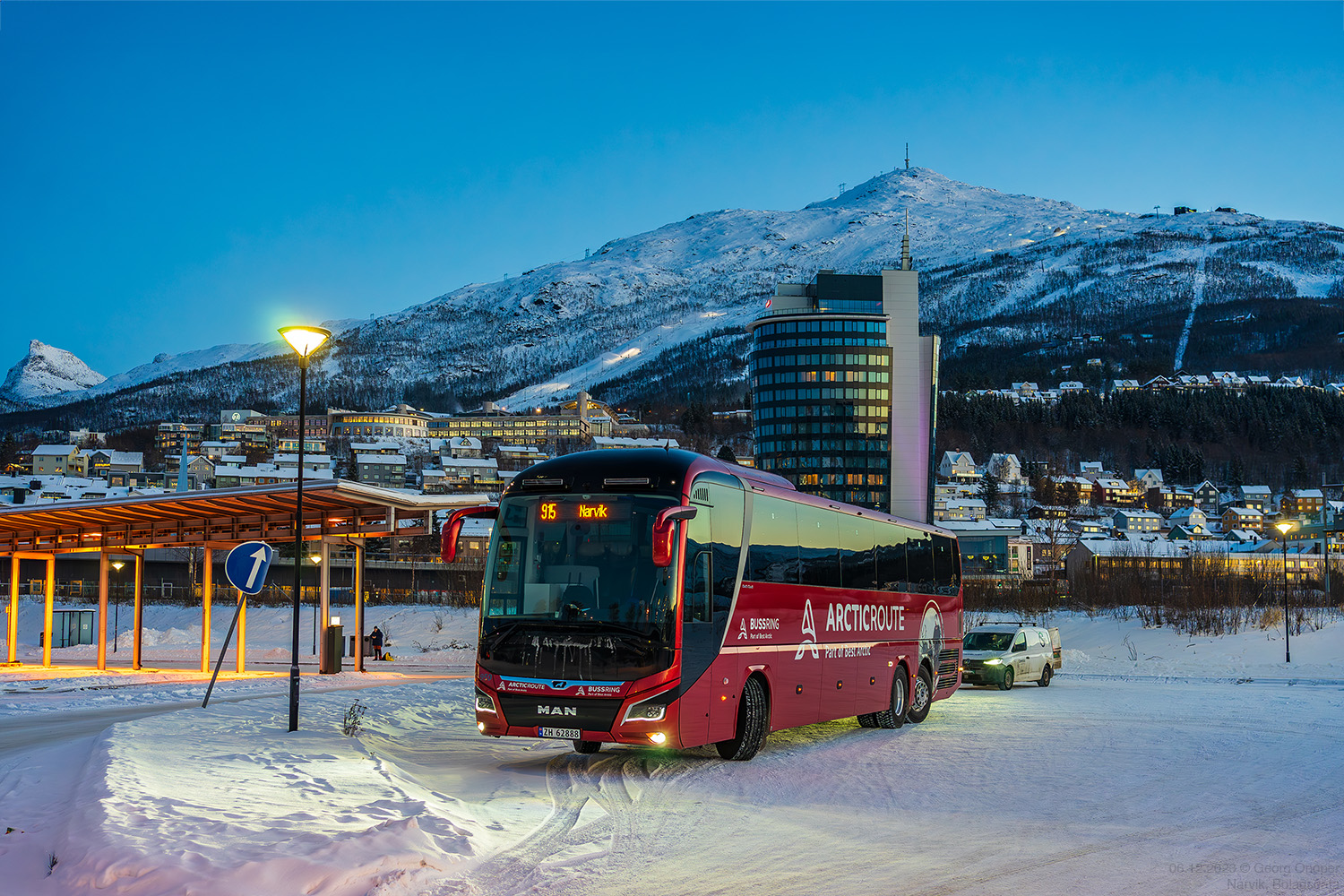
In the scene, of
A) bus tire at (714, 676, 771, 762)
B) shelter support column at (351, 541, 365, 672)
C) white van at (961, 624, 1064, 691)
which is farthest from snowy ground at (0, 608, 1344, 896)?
white van at (961, 624, 1064, 691)

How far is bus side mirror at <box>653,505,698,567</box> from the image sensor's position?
11617mm

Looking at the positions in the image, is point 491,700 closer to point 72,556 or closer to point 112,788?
point 112,788

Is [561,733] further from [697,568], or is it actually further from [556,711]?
[697,568]

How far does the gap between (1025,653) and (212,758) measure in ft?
72.2

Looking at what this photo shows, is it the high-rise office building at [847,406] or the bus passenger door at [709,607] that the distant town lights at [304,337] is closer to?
the bus passenger door at [709,607]

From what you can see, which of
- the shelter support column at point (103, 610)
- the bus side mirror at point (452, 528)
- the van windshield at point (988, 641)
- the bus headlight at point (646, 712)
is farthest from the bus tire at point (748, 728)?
the shelter support column at point (103, 610)

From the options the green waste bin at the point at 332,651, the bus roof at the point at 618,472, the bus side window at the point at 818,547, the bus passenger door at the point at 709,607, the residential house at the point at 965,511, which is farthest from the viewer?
the residential house at the point at 965,511

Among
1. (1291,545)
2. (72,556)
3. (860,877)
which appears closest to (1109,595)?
(860,877)

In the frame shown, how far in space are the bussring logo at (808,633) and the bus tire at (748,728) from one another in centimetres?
116

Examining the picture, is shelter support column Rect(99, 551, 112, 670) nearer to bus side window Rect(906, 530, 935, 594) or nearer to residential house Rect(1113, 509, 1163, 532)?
bus side window Rect(906, 530, 935, 594)

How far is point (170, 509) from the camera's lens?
27.4m

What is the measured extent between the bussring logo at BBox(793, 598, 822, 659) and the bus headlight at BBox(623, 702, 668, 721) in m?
3.38

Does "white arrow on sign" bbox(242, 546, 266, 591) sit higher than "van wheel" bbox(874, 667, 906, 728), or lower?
higher

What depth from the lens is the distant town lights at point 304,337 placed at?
49.5ft
